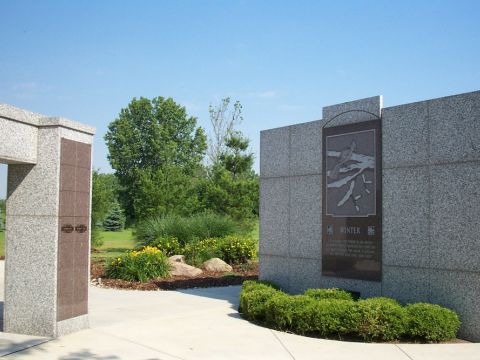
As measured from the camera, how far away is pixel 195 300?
37.1 ft

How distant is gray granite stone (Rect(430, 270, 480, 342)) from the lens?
802cm

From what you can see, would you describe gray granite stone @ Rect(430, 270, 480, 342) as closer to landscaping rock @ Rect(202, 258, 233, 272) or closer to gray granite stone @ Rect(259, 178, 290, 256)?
gray granite stone @ Rect(259, 178, 290, 256)

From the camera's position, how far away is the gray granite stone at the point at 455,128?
8.21 metres

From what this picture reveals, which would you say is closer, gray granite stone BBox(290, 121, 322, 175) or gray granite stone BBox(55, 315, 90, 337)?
gray granite stone BBox(55, 315, 90, 337)

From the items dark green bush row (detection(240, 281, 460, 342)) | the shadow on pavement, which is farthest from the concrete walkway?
the shadow on pavement

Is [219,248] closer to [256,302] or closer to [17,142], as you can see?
[256,302]

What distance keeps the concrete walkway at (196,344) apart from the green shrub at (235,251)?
806cm

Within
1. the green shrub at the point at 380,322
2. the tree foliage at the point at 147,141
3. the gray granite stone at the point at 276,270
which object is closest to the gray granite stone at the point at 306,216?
the gray granite stone at the point at 276,270

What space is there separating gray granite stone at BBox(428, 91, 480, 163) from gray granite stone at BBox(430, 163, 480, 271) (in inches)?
7.1

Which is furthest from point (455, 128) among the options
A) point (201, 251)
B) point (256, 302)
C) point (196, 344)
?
point (201, 251)

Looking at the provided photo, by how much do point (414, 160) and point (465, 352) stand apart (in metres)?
3.22

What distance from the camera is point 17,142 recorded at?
7.45m

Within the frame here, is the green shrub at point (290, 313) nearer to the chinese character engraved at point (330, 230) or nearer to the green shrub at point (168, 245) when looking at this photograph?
the chinese character engraved at point (330, 230)

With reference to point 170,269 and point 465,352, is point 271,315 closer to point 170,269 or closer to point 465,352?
point 465,352
